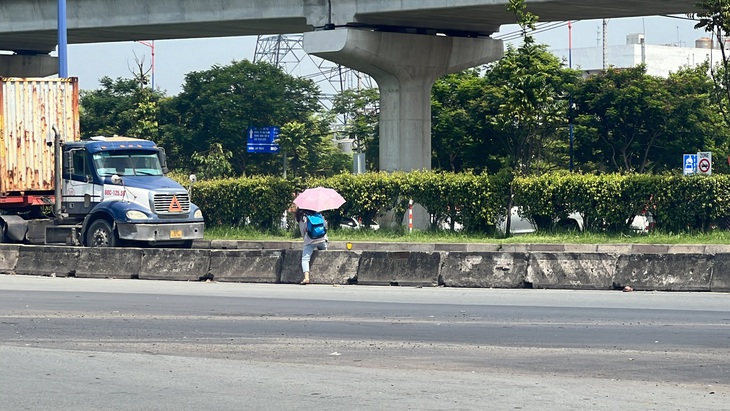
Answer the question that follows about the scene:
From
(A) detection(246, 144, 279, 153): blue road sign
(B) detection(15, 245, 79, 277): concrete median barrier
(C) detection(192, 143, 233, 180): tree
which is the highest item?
(A) detection(246, 144, 279, 153): blue road sign

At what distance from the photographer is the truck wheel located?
25.0 m

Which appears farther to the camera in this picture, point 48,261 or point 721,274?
point 48,261

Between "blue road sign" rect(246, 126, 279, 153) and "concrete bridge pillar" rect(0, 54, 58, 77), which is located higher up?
"concrete bridge pillar" rect(0, 54, 58, 77)

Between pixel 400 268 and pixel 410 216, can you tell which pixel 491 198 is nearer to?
pixel 410 216

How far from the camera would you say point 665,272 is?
58.6 feet

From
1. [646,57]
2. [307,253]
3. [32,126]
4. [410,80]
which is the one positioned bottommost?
[307,253]

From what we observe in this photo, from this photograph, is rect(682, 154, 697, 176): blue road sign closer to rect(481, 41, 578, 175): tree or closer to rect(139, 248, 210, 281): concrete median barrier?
rect(481, 41, 578, 175): tree

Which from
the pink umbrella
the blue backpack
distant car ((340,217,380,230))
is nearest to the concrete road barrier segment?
the blue backpack

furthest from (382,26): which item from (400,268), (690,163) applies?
(400,268)

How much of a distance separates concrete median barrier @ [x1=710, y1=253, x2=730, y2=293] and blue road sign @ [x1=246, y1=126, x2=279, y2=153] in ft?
119

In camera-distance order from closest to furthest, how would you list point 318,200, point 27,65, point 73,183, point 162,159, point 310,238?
1. point 310,238
2. point 318,200
3. point 73,183
4. point 162,159
5. point 27,65

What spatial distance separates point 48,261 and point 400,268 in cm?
742

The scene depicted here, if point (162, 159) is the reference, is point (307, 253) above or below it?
below

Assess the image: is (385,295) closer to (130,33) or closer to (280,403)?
(280,403)
